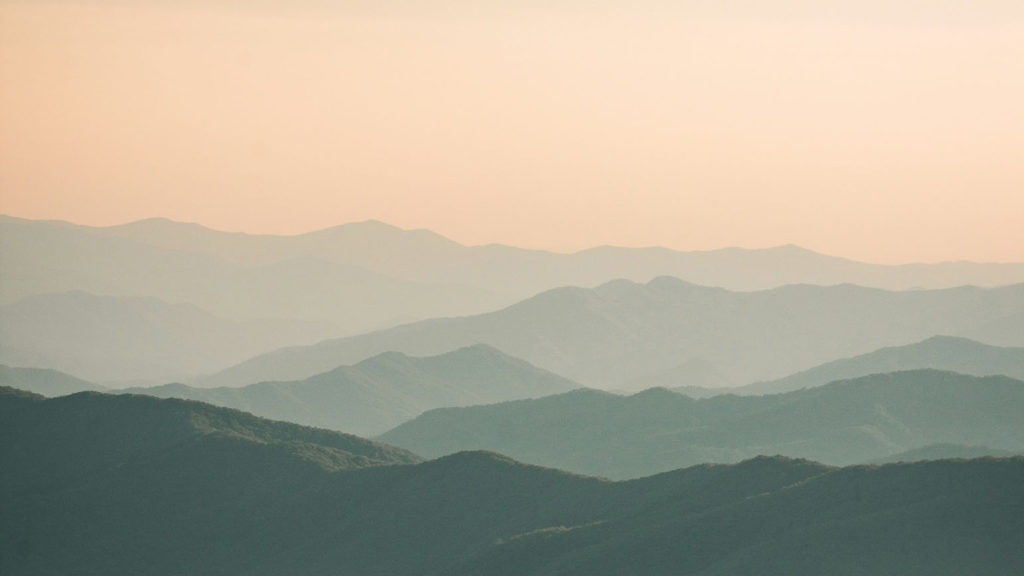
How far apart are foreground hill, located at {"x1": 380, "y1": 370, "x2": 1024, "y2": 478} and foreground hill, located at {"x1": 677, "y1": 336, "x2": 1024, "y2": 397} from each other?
147ft

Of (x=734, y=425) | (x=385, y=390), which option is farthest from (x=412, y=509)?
(x=385, y=390)

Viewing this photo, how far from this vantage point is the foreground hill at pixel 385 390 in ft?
536

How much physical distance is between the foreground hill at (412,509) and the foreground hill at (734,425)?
38317mm

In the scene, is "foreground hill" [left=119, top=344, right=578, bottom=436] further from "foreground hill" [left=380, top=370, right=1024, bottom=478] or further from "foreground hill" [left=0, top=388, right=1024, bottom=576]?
"foreground hill" [left=0, top=388, right=1024, bottom=576]

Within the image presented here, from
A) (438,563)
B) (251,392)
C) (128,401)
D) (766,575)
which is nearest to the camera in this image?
(766,575)

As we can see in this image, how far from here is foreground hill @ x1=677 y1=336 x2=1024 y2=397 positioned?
547 feet

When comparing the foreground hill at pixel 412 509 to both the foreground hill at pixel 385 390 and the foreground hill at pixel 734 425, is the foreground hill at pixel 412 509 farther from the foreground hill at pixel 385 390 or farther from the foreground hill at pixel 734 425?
the foreground hill at pixel 385 390

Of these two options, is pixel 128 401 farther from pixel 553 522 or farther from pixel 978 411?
pixel 978 411

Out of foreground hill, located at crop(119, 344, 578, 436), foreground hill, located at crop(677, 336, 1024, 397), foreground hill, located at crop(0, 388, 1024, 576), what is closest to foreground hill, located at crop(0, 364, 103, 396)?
foreground hill, located at crop(119, 344, 578, 436)

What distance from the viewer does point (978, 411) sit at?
370 feet

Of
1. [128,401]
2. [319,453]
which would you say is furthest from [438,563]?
[128,401]

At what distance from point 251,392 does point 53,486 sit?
100460 mm

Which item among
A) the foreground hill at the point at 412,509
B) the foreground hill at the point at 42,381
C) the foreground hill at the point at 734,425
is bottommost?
the foreground hill at the point at 412,509

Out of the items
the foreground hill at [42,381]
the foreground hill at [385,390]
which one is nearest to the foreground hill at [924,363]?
the foreground hill at [385,390]
